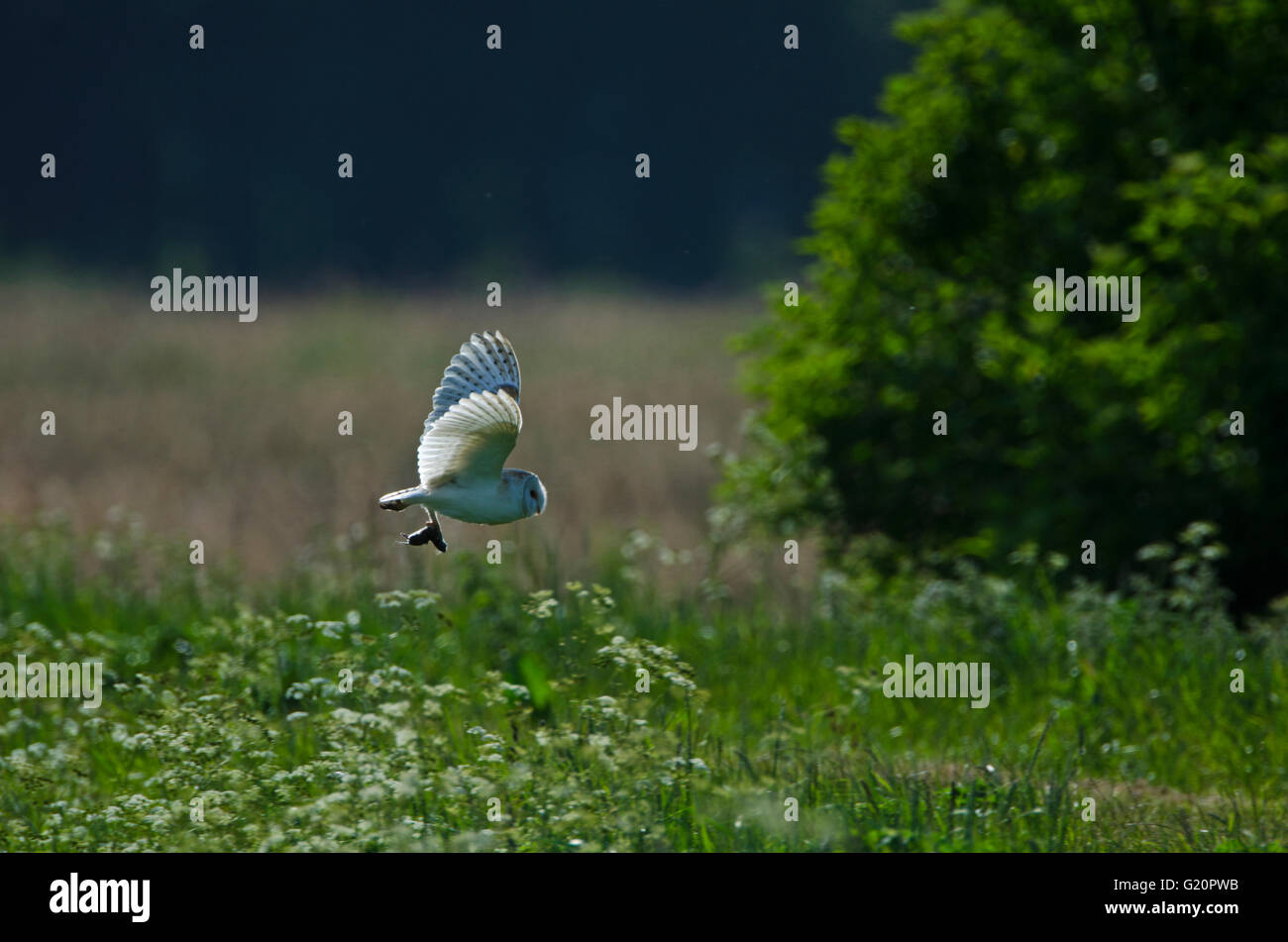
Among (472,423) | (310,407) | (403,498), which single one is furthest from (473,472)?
(310,407)

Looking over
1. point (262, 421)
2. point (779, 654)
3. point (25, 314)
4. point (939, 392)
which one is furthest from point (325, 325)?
point (779, 654)

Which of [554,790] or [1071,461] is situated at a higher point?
[1071,461]

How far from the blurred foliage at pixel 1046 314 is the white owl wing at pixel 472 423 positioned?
5402mm

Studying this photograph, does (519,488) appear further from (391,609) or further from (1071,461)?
(1071,461)

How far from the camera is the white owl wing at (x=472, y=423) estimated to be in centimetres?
402

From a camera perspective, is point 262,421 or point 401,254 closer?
point 262,421

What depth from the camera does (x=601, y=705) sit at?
512 cm

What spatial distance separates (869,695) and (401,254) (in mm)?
25947

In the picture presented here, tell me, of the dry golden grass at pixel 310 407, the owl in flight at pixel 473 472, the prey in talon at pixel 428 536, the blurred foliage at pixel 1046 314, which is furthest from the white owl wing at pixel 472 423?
the blurred foliage at pixel 1046 314

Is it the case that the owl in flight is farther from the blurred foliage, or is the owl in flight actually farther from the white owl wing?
the blurred foliage

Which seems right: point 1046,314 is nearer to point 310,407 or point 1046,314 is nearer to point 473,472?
point 473,472

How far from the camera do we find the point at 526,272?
3050 cm

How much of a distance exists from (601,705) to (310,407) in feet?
50.7

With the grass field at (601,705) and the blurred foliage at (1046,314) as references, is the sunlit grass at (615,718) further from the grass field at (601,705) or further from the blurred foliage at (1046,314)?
the blurred foliage at (1046,314)
